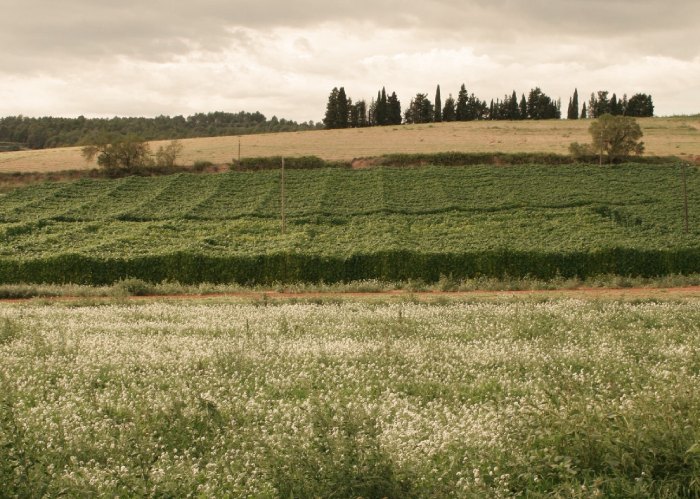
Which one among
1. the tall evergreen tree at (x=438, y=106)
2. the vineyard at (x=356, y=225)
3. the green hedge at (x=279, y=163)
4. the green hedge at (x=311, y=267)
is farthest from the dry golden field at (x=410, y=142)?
the green hedge at (x=311, y=267)

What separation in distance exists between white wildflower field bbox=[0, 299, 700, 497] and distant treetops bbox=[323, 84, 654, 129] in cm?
10643

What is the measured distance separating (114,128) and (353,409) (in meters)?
150

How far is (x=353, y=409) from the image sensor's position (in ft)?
29.7

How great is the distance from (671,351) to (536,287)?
61.6 feet

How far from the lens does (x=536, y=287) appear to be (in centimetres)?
3191

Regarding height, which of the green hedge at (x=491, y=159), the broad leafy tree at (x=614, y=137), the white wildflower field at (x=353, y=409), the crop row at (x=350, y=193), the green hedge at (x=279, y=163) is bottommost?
the white wildflower field at (x=353, y=409)

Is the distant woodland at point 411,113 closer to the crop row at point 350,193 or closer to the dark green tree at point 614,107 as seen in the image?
the dark green tree at point 614,107

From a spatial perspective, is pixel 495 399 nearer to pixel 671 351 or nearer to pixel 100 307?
pixel 671 351

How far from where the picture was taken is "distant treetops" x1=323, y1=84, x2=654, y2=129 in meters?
121

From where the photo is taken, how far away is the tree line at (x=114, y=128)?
12925 centimetres

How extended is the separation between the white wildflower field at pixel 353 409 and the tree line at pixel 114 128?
102 meters

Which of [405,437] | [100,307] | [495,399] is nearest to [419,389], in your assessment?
[495,399]

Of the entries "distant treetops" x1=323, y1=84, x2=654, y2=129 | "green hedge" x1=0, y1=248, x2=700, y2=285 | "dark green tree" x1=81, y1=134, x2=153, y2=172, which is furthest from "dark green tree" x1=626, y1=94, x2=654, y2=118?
"green hedge" x1=0, y1=248, x2=700, y2=285

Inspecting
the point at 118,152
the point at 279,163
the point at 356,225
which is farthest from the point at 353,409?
the point at 118,152
